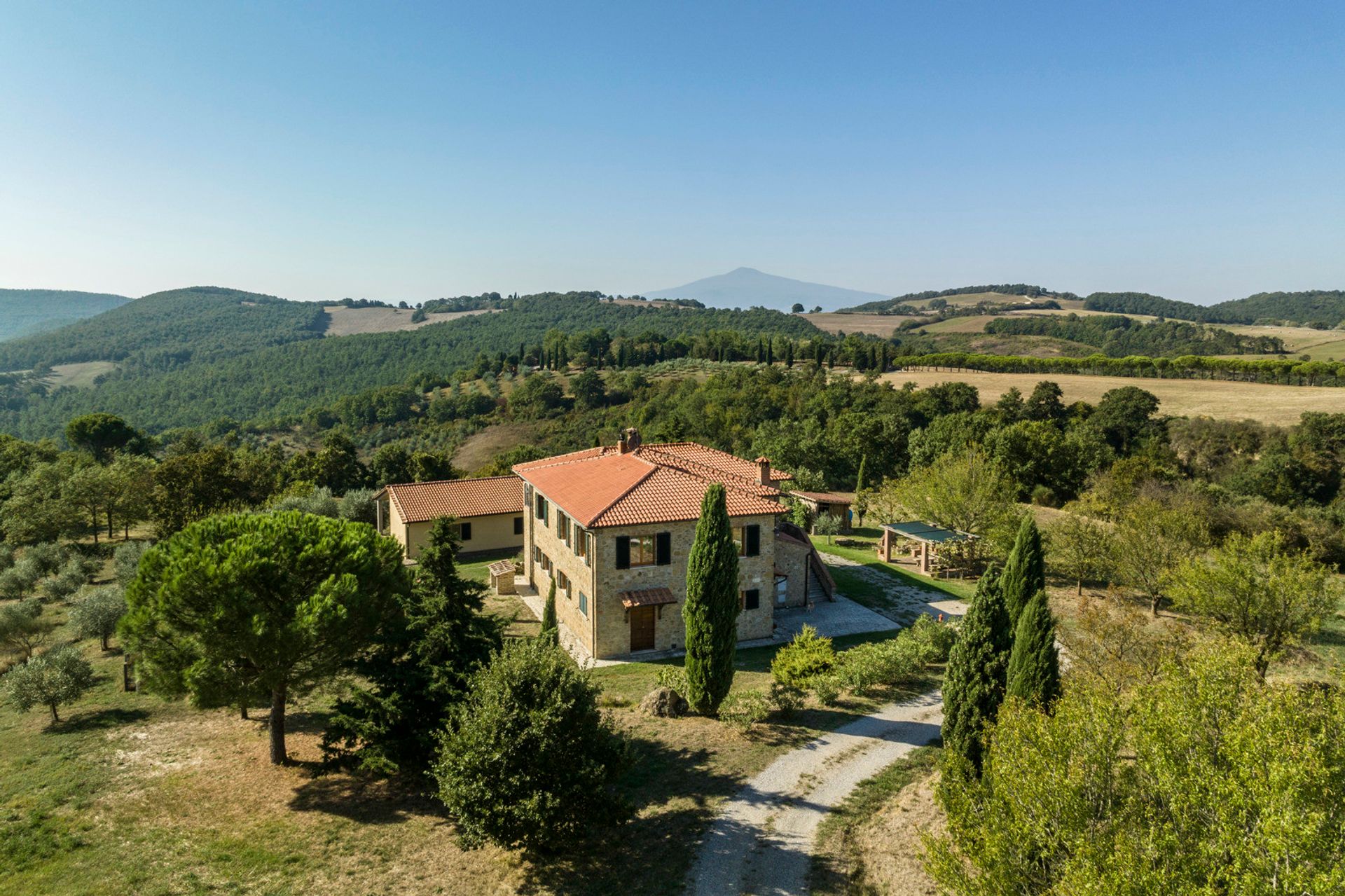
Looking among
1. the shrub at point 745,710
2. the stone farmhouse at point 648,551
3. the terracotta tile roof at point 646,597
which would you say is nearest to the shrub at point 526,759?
the shrub at point 745,710

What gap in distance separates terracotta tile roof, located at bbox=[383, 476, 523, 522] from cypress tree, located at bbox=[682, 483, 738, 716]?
24343 millimetres

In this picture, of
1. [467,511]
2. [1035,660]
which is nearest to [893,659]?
[1035,660]

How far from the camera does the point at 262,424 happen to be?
121 meters

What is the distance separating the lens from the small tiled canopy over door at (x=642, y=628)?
26.5m

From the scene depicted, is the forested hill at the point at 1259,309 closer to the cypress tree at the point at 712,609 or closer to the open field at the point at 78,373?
the cypress tree at the point at 712,609

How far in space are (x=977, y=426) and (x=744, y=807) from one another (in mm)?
57154

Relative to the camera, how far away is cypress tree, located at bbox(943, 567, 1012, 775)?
1542cm

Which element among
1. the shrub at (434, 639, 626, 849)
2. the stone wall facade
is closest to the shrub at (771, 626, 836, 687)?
the stone wall facade

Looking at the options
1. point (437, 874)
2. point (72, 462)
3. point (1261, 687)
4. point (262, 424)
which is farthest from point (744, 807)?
point (262, 424)

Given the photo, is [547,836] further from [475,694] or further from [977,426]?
[977,426]

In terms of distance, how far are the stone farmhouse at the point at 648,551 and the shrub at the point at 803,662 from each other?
10.1 ft

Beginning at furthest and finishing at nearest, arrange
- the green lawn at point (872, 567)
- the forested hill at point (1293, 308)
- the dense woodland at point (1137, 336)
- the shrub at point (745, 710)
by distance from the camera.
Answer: the forested hill at point (1293, 308)
the dense woodland at point (1137, 336)
the green lawn at point (872, 567)
the shrub at point (745, 710)

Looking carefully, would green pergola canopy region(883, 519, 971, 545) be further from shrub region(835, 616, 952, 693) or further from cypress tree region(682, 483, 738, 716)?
cypress tree region(682, 483, 738, 716)

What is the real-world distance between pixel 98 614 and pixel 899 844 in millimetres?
28483
